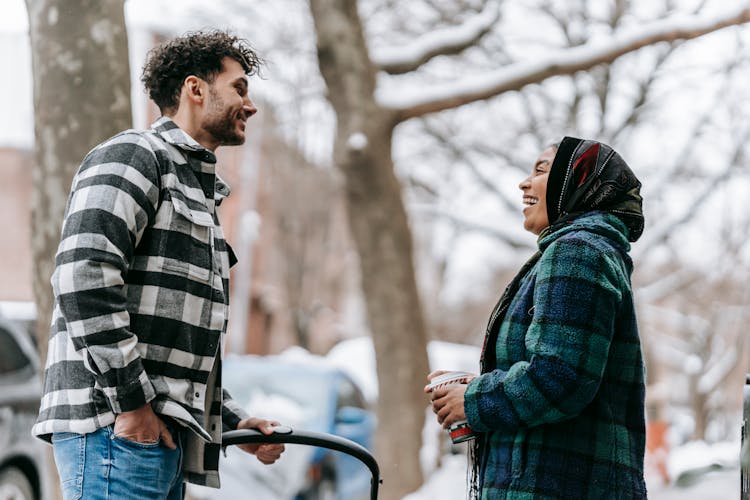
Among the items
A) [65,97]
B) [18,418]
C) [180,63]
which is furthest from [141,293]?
[18,418]

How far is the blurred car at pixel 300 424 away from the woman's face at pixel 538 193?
16.6ft

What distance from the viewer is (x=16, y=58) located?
24.7m

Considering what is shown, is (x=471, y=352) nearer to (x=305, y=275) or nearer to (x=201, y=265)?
(x=305, y=275)

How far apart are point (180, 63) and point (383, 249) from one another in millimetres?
5742

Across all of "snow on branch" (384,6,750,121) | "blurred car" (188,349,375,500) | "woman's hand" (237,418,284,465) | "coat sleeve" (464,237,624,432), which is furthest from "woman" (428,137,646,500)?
"snow on branch" (384,6,750,121)

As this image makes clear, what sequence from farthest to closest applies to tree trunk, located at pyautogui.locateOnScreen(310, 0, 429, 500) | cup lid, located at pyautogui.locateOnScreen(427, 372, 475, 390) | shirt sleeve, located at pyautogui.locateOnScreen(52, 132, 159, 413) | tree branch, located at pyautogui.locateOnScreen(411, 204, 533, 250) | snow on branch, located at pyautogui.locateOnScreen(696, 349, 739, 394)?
snow on branch, located at pyautogui.locateOnScreen(696, 349, 739, 394) < tree branch, located at pyautogui.locateOnScreen(411, 204, 533, 250) < tree trunk, located at pyautogui.locateOnScreen(310, 0, 429, 500) < cup lid, located at pyautogui.locateOnScreen(427, 372, 475, 390) < shirt sleeve, located at pyautogui.locateOnScreen(52, 132, 159, 413)

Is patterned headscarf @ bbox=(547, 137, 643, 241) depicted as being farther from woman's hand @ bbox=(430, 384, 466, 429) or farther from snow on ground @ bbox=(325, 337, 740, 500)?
snow on ground @ bbox=(325, 337, 740, 500)

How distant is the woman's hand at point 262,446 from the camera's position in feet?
9.75

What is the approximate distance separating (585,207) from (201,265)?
3.51ft

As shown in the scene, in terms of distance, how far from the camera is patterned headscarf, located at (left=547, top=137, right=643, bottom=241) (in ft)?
8.81

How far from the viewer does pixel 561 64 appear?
7.89 meters

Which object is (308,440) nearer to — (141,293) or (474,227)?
(141,293)

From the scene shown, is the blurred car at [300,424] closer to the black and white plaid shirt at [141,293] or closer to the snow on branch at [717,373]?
the black and white plaid shirt at [141,293]

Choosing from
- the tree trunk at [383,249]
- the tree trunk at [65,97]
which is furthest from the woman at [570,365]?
the tree trunk at [383,249]
